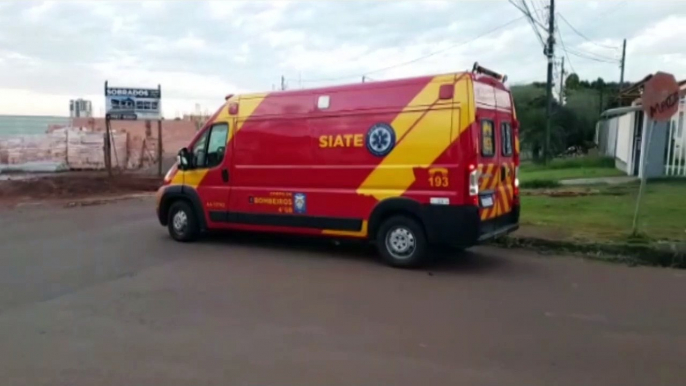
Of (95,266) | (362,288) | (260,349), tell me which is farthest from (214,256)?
(260,349)

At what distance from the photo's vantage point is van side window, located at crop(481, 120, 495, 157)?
7.43 metres

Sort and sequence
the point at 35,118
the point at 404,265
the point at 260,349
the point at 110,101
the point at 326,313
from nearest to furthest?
the point at 260,349 < the point at 326,313 < the point at 404,265 < the point at 110,101 < the point at 35,118

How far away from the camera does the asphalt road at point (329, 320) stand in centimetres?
420

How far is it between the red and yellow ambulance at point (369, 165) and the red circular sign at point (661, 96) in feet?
7.07

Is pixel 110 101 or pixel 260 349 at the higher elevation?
pixel 110 101

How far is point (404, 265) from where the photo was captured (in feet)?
24.9

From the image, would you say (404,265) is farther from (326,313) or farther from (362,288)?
(326,313)

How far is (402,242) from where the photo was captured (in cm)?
761

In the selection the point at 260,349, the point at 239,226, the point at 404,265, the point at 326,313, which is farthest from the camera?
the point at 239,226

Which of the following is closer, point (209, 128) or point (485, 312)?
point (485, 312)

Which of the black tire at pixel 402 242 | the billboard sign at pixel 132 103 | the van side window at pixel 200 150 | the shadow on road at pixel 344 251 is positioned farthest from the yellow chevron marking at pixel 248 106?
the billboard sign at pixel 132 103

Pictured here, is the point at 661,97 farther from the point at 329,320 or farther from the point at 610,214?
the point at 329,320

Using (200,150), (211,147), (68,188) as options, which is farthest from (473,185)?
(68,188)

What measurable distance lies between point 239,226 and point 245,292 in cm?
302
